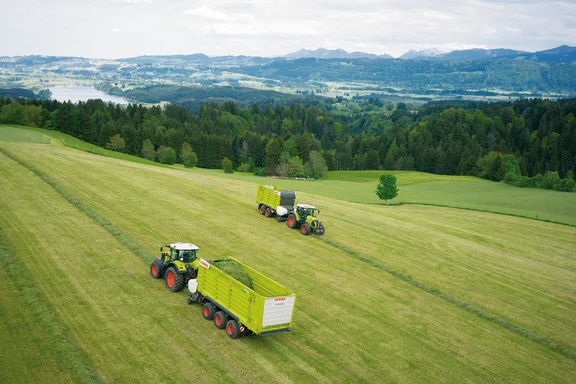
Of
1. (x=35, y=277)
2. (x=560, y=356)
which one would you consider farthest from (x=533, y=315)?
(x=35, y=277)

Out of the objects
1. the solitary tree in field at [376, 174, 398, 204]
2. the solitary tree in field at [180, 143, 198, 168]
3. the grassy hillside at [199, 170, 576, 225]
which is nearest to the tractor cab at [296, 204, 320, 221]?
the grassy hillside at [199, 170, 576, 225]

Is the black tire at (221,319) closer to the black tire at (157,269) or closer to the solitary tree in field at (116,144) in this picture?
the black tire at (157,269)

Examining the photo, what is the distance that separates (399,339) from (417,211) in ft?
108

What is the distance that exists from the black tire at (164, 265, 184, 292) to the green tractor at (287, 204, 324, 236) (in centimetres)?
1222

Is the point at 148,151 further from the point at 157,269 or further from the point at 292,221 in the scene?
the point at 157,269

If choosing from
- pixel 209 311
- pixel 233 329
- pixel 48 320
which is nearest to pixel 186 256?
pixel 209 311

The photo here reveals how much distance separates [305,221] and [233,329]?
51.2 feet

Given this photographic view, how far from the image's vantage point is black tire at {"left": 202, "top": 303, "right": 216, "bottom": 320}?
741 inches

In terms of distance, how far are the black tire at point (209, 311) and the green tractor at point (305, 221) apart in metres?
13.6

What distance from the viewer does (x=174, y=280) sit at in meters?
21.0

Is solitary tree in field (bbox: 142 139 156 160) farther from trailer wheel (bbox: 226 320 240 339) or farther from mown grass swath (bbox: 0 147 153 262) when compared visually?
trailer wheel (bbox: 226 320 240 339)

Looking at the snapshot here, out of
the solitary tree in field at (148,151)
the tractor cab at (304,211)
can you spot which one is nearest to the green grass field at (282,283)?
the tractor cab at (304,211)

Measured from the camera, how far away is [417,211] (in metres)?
50.7

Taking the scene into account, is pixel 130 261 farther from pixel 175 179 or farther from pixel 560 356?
pixel 175 179
